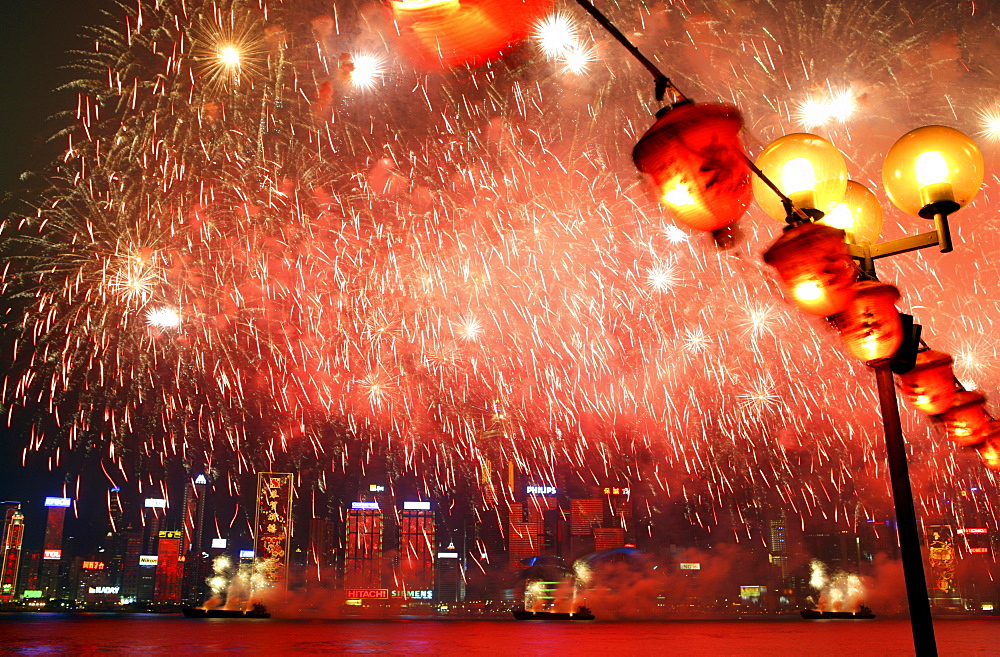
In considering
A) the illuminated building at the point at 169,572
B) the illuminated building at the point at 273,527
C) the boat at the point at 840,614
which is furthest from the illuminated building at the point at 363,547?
the boat at the point at 840,614

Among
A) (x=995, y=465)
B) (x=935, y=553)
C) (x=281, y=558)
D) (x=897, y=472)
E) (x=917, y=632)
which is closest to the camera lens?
(x=917, y=632)

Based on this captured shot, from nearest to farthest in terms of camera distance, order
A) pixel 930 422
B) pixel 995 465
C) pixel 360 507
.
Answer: pixel 930 422 < pixel 995 465 < pixel 360 507

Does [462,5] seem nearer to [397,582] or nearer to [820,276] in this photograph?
[820,276]

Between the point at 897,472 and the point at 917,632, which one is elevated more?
the point at 897,472

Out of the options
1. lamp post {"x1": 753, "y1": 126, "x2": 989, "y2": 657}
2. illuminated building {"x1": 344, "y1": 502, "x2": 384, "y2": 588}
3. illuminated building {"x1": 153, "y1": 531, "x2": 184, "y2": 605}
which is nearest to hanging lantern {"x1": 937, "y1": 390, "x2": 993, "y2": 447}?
lamp post {"x1": 753, "y1": 126, "x2": 989, "y2": 657}

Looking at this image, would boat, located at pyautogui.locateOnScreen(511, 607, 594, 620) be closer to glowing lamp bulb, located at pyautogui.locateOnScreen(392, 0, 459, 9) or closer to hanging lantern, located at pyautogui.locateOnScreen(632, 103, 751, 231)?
hanging lantern, located at pyautogui.locateOnScreen(632, 103, 751, 231)

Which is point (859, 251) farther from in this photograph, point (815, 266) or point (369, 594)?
point (369, 594)

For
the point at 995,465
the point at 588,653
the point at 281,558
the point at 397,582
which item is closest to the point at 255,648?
the point at 588,653
